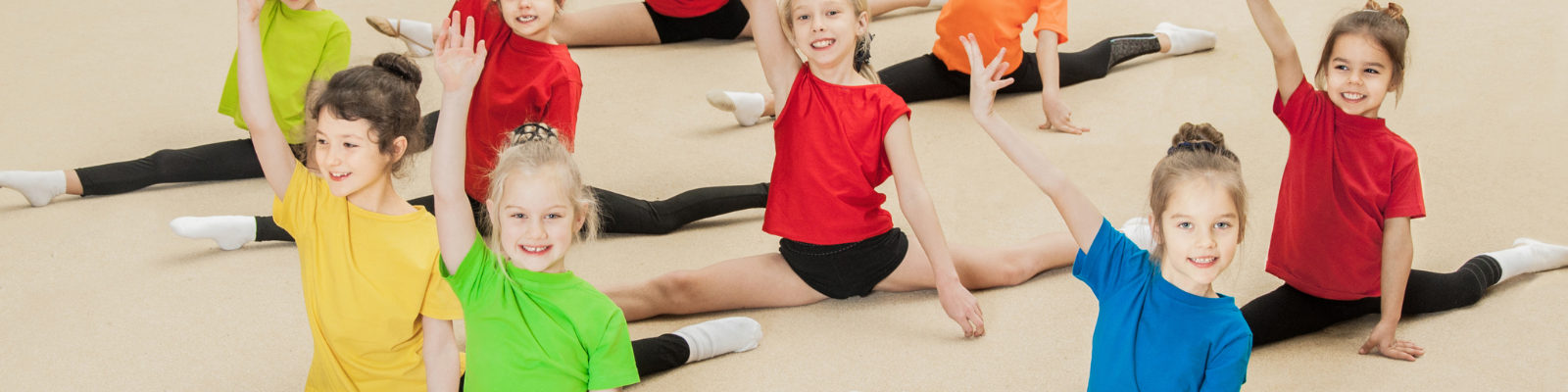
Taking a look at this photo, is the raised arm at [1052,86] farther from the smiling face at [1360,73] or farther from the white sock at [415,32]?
the white sock at [415,32]

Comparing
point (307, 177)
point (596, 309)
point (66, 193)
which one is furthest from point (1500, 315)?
point (66, 193)

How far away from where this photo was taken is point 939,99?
353cm

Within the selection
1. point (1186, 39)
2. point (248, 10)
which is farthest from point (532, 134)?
point (1186, 39)

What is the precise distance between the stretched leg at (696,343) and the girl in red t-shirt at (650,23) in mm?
1587

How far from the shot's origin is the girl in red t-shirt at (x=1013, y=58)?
10.7ft

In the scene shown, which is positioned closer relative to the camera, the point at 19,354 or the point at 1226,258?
the point at 1226,258

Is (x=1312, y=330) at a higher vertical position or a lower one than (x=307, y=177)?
lower

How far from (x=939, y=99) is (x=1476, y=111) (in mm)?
1371

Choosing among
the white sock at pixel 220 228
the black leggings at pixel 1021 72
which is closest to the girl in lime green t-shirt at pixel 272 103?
the white sock at pixel 220 228

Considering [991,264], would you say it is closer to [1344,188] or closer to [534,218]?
[1344,188]

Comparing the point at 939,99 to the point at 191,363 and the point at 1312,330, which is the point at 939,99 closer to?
the point at 1312,330

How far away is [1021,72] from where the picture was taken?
11.5 feet

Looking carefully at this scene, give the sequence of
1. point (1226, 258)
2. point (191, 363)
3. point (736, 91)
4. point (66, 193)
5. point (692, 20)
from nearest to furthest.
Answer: point (1226, 258) < point (191, 363) < point (66, 193) < point (736, 91) < point (692, 20)

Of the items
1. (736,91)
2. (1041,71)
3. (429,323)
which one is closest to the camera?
(429,323)
